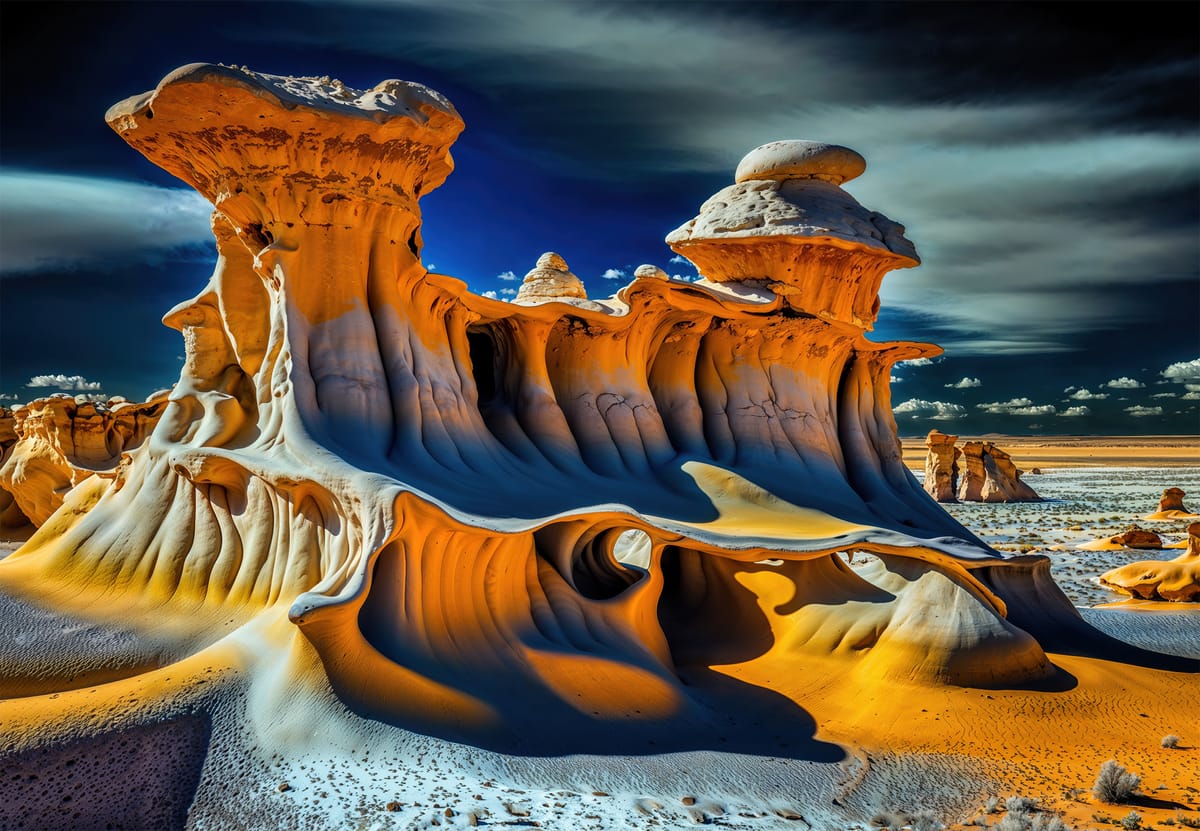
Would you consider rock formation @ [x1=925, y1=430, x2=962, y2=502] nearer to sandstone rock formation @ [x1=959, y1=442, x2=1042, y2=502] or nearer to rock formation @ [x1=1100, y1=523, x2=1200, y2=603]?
sandstone rock formation @ [x1=959, y1=442, x2=1042, y2=502]

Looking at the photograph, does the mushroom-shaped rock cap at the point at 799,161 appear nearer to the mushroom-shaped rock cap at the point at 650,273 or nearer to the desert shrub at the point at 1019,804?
the mushroom-shaped rock cap at the point at 650,273

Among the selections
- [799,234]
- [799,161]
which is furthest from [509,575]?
[799,161]

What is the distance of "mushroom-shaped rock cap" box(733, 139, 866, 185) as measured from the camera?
12.1 m

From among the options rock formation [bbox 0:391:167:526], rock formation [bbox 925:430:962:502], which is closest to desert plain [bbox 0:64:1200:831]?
rock formation [bbox 0:391:167:526]

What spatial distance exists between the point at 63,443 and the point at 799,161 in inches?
706

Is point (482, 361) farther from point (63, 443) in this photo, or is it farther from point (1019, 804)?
point (63, 443)

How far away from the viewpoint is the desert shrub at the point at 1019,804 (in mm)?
6343

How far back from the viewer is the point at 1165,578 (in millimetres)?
15359

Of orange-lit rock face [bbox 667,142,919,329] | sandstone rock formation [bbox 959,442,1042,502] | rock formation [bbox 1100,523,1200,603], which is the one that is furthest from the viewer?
sandstone rock formation [bbox 959,442,1042,502]

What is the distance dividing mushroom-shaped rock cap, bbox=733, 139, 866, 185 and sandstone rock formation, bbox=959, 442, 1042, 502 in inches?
1063

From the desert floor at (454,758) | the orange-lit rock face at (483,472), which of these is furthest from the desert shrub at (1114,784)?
the orange-lit rock face at (483,472)

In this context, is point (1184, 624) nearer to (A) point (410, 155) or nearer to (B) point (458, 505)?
(B) point (458, 505)

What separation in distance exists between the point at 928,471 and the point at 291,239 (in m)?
33.6

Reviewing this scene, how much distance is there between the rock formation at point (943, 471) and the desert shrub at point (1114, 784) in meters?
31.1
